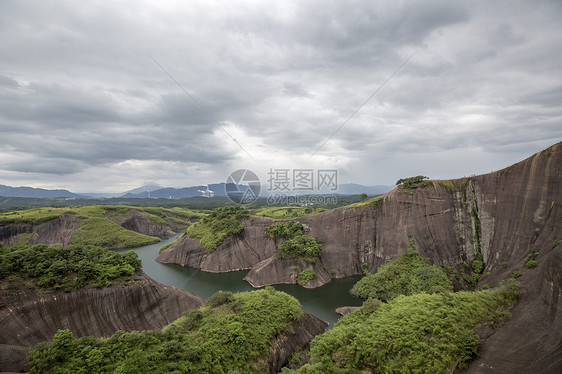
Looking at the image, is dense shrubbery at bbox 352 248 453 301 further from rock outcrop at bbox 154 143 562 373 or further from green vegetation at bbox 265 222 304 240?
green vegetation at bbox 265 222 304 240

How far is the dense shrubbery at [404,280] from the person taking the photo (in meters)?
29.0

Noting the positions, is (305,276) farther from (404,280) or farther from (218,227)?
(218,227)

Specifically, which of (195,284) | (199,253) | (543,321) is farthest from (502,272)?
(199,253)

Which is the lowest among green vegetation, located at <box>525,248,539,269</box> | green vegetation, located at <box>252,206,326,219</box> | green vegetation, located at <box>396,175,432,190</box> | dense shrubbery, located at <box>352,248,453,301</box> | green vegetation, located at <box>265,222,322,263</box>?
dense shrubbery, located at <box>352,248,453,301</box>

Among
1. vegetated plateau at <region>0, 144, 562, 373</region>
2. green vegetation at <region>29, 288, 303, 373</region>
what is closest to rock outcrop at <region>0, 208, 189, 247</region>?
vegetated plateau at <region>0, 144, 562, 373</region>

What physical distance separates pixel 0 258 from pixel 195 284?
24574 millimetres

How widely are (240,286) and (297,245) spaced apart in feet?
37.7

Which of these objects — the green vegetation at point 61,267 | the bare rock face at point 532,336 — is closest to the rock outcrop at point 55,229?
the green vegetation at point 61,267

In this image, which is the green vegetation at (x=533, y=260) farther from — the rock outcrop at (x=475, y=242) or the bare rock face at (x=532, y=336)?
the bare rock face at (x=532, y=336)

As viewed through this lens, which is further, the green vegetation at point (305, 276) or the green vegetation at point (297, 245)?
the green vegetation at point (297, 245)

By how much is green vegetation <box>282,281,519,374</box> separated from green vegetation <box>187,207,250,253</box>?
106 feet

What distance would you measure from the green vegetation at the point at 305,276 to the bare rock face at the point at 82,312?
54.7ft

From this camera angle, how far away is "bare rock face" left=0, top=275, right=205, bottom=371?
1727cm

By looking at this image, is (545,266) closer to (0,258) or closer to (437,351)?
(437,351)
